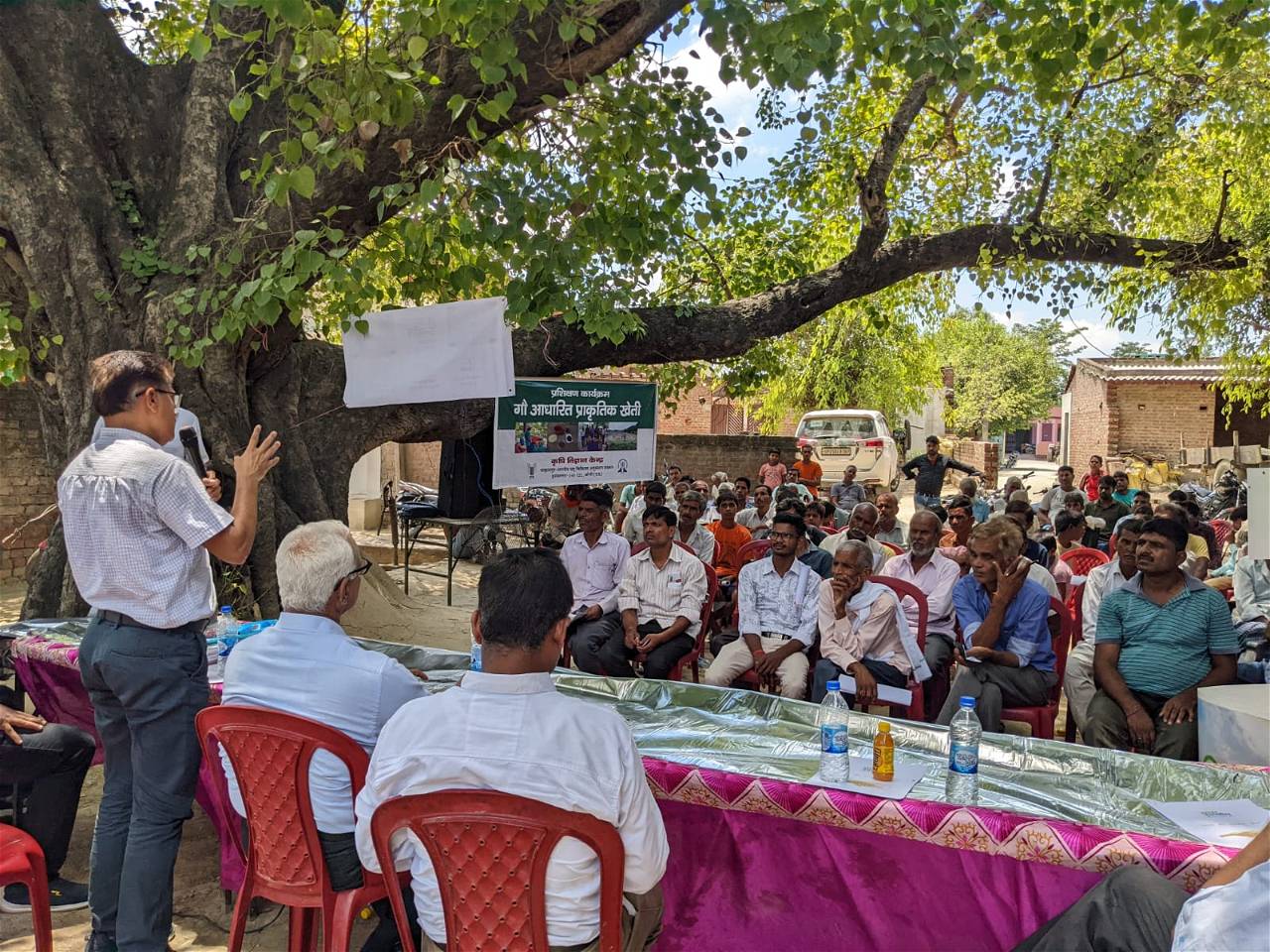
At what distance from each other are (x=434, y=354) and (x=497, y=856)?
13.9 feet

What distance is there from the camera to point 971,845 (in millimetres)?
2463

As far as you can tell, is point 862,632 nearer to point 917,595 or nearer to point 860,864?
point 917,595

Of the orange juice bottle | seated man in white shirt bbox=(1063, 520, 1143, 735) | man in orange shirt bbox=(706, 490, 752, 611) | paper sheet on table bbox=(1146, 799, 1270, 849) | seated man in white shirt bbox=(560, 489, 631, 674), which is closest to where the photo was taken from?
paper sheet on table bbox=(1146, 799, 1270, 849)

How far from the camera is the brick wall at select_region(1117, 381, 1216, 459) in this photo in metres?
24.4

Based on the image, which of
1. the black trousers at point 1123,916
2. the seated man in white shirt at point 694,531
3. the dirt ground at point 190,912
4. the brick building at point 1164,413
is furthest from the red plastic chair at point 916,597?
the brick building at point 1164,413

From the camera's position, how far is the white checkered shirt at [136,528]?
9.43 feet

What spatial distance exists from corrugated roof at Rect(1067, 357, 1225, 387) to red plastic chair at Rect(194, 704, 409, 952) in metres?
24.3

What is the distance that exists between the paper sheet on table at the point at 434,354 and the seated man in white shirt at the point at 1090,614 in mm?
3616

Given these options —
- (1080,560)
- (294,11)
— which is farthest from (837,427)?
(294,11)

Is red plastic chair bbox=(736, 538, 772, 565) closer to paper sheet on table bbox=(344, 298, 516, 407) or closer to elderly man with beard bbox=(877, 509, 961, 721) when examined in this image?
elderly man with beard bbox=(877, 509, 961, 721)

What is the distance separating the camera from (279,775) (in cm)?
254

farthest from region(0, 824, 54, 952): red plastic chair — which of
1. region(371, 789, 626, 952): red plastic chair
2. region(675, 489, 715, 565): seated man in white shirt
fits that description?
region(675, 489, 715, 565): seated man in white shirt

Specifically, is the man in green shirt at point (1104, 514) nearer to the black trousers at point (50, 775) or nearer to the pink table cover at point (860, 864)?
the pink table cover at point (860, 864)

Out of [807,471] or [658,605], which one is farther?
[807,471]
